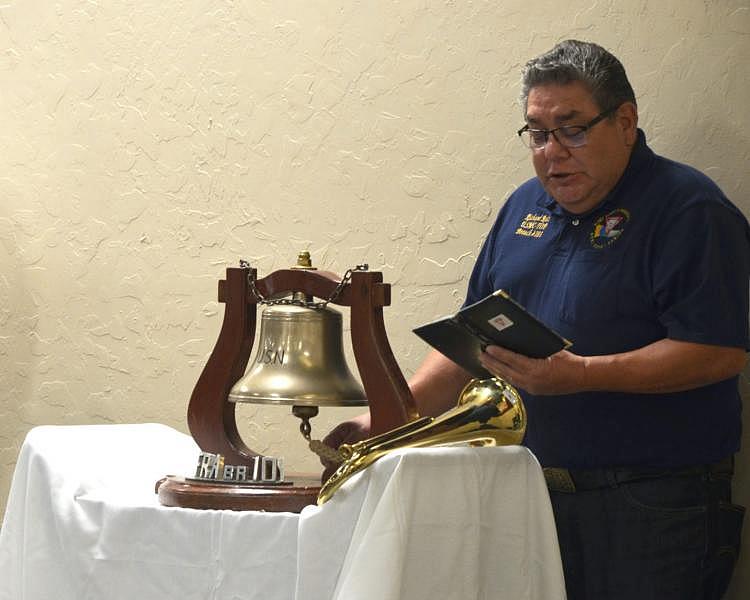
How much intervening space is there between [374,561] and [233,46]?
1899mm

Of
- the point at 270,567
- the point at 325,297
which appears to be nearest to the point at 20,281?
the point at 325,297

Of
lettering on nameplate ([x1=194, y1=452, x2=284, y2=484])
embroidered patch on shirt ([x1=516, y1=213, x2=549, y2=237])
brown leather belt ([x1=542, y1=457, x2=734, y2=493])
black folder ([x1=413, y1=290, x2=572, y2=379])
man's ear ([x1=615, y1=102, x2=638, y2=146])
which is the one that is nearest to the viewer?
black folder ([x1=413, y1=290, x2=572, y2=379])

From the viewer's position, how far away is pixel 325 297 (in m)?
2.30

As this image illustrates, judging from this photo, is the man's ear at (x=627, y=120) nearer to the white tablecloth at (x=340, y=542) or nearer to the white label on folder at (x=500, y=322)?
the white label on folder at (x=500, y=322)

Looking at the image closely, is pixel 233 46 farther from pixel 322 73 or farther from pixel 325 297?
pixel 325 297

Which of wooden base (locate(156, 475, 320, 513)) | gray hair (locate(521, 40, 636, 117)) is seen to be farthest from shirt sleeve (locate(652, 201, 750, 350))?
wooden base (locate(156, 475, 320, 513))

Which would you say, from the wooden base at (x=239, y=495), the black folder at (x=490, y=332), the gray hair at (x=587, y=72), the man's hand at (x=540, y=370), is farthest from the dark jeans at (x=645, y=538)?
the gray hair at (x=587, y=72)

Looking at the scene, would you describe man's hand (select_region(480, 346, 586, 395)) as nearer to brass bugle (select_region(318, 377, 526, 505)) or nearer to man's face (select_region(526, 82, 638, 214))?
brass bugle (select_region(318, 377, 526, 505))

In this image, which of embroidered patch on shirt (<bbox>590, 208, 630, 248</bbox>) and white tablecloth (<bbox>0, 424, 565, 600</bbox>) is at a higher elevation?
embroidered patch on shirt (<bbox>590, 208, 630, 248</bbox>)

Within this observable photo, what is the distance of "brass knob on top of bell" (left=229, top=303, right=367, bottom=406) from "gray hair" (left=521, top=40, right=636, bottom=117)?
0.67 metres

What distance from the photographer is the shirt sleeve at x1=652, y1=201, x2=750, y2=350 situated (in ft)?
7.78

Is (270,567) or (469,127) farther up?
(469,127)

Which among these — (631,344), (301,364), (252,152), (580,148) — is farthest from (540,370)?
(252,152)

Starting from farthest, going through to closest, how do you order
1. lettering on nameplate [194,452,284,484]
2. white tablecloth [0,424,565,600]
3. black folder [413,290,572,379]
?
lettering on nameplate [194,452,284,484] → black folder [413,290,572,379] → white tablecloth [0,424,565,600]
